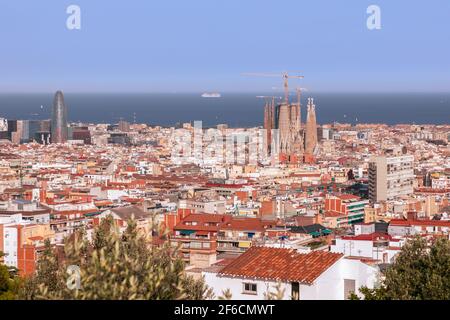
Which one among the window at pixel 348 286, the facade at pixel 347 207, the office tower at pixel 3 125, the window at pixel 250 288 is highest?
the office tower at pixel 3 125

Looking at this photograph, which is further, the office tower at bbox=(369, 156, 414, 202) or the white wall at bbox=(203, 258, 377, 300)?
the office tower at bbox=(369, 156, 414, 202)

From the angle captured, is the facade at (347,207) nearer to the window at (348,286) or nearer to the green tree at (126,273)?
the window at (348,286)

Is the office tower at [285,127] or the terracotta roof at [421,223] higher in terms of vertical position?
the office tower at [285,127]

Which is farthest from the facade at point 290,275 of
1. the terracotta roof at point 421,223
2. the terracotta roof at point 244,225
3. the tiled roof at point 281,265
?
the terracotta roof at point 421,223

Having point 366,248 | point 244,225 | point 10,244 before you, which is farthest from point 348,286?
point 244,225

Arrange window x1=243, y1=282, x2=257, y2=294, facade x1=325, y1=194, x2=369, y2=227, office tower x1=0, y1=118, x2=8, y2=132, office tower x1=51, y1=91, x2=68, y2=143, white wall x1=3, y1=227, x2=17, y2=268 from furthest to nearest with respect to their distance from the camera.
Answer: office tower x1=0, y1=118, x2=8, y2=132 → office tower x1=51, y1=91, x2=68, y2=143 → facade x1=325, y1=194, x2=369, y2=227 → white wall x1=3, y1=227, x2=17, y2=268 → window x1=243, y1=282, x2=257, y2=294

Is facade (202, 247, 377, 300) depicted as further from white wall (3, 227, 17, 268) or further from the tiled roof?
white wall (3, 227, 17, 268)

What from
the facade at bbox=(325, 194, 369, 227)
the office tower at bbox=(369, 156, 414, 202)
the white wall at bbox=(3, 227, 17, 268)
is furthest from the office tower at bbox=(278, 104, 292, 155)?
the white wall at bbox=(3, 227, 17, 268)
